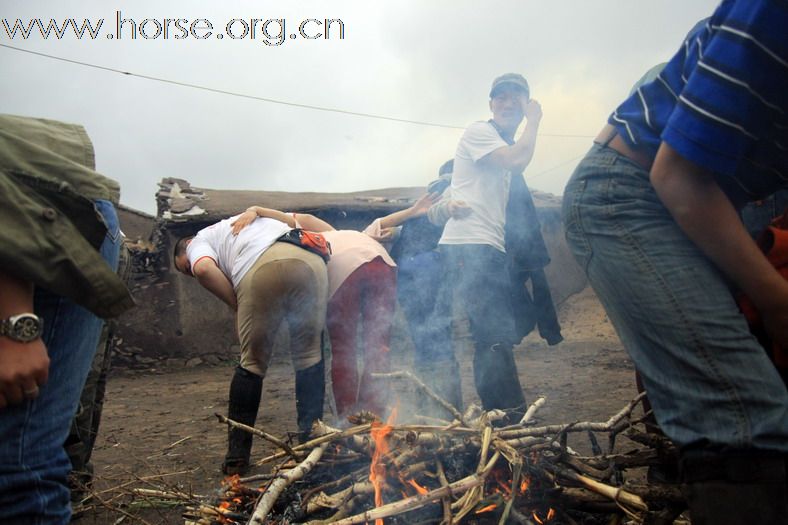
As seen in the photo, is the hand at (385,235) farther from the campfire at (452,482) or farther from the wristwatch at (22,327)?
the wristwatch at (22,327)

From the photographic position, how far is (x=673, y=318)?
144cm

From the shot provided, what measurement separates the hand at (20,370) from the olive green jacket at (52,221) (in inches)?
5.4

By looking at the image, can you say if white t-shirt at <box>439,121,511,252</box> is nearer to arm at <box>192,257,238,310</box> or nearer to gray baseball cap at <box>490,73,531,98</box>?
gray baseball cap at <box>490,73,531,98</box>

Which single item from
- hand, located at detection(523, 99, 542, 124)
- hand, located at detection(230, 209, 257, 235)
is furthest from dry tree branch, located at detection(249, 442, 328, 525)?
hand, located at detection(523, 99, 542, 124)

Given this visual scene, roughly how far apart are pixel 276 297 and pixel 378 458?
1.27m

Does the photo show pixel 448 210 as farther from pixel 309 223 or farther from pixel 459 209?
pixel 309 223

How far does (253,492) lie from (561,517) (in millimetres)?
1259

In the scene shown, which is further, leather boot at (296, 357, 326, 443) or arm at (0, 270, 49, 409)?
leather boot at (296, 357, 326, 443)

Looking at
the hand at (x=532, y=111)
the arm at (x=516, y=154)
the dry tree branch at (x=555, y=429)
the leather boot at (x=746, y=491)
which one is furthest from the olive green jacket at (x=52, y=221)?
the hand at (x=532, y=111)

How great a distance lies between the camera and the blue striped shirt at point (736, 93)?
4.02 ft

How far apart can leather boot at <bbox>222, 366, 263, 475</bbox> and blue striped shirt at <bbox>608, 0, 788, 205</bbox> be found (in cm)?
268

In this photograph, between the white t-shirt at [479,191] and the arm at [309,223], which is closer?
the white t-shirt at [479,191]

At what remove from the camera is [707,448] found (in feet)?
4.52

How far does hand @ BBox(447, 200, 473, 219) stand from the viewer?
392 centimetres
